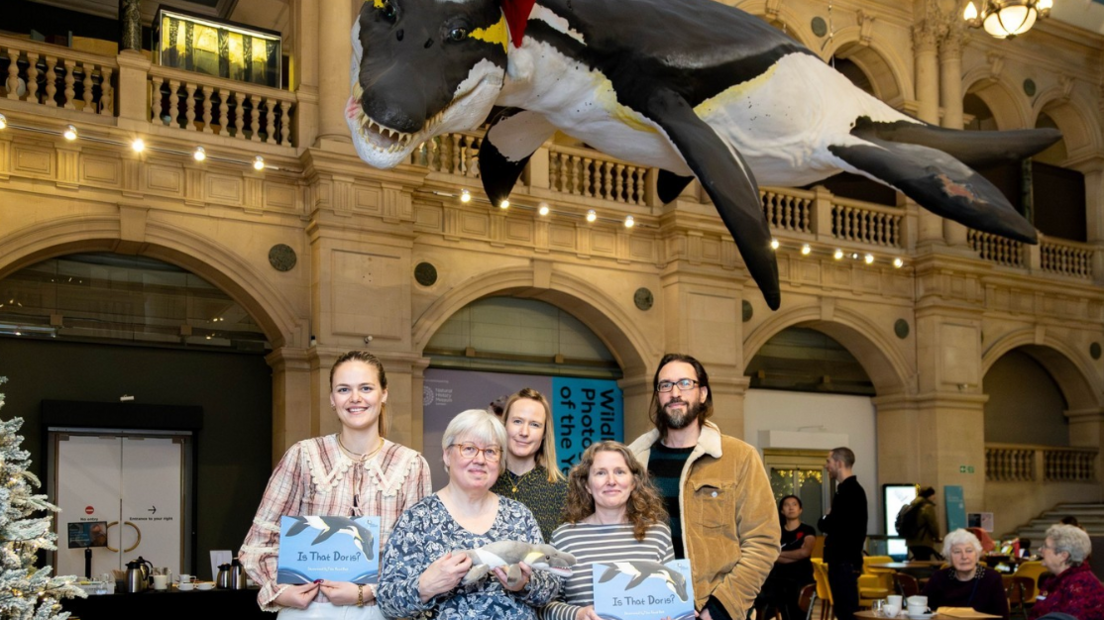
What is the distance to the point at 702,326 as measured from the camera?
12492mm

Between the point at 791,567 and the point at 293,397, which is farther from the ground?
the point at 293,397

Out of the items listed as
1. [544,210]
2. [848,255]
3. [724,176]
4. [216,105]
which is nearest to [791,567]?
[544,210]

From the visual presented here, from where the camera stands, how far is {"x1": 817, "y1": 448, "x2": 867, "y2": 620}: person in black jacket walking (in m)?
7.77

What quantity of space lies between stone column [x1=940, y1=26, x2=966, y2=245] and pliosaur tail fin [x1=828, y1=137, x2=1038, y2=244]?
12.0 meters

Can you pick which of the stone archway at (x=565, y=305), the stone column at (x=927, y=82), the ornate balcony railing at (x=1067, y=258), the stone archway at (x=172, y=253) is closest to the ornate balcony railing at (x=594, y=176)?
the stone archway at (x=565, y=305)

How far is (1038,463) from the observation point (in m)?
16.0

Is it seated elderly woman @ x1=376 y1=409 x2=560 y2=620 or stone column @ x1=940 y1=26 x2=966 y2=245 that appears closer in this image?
seated elderly woman @ x1=376 y1=409 x2=560 y2=620

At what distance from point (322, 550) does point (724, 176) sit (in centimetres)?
149

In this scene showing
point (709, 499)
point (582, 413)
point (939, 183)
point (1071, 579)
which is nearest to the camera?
point (939, 183)

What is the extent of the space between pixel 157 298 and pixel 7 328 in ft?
4.21

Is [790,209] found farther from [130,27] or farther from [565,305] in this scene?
[130,27]

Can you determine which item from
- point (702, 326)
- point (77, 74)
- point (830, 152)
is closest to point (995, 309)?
point (702, 326)

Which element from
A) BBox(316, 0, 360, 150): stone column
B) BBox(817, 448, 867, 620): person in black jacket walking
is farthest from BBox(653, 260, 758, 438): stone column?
BBox(817, 448, 867, 620): person in black jacket walking

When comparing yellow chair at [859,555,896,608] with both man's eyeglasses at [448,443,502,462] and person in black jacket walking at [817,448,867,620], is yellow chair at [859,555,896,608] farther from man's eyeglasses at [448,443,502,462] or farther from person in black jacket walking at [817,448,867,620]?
man's eyeglasses at [448,443,502,462]
